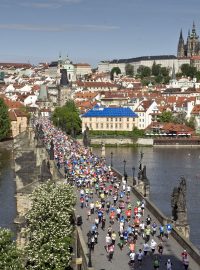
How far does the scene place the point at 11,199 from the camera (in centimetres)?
3959

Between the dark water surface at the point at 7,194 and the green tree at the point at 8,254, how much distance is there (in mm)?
11096

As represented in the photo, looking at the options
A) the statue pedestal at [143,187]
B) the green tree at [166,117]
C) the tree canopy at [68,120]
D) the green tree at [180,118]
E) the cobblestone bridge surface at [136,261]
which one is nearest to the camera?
the cobblestone bridge surface at [136,261]

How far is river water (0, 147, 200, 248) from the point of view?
3488cm

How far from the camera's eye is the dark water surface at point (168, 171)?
36.0m

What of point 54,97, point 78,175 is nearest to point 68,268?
point 78,175

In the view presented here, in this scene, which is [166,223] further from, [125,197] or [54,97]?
[54,97]

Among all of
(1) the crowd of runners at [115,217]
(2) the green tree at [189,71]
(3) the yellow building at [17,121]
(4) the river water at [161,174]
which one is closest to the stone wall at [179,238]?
(1) the crowd of runners at [115,217]

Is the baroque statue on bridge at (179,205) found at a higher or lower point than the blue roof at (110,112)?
higher

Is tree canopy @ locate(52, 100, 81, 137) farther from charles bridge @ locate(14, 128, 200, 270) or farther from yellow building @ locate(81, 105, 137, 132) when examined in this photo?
charles bridge @ locate(14, 128, 200, 270)

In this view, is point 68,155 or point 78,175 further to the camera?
point 68,155

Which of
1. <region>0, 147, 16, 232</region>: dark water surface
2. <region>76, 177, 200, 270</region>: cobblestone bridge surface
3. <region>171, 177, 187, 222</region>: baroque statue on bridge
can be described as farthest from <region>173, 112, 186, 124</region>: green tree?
<region>76, 177, 200, 270</region>: cobblestone bridge surface

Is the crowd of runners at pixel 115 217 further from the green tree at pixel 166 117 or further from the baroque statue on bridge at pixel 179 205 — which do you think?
the green tree at pixel 166 117

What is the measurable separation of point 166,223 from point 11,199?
17828mm

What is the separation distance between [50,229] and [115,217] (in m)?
Result: 4.56
